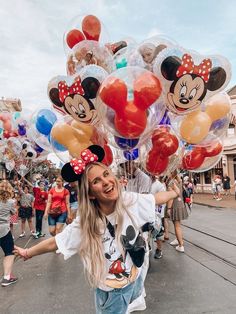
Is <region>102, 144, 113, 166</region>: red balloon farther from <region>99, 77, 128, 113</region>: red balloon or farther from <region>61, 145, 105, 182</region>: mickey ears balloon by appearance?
<region>61, 145, 105, 182</region>: mickey ears balloon

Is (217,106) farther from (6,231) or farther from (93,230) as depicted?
(6,231)

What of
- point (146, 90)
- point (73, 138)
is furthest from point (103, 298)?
point (73, 138)

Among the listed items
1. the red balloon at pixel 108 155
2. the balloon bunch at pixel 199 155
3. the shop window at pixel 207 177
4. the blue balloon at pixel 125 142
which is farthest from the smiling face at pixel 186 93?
the shop window at pixel 207 177

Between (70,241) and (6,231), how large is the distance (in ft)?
10.1

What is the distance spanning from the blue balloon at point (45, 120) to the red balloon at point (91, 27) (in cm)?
123

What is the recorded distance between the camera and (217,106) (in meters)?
3.51

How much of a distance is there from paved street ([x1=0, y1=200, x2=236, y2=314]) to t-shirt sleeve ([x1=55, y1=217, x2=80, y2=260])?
177 centimetres

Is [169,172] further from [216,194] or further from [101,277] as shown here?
[216,194]

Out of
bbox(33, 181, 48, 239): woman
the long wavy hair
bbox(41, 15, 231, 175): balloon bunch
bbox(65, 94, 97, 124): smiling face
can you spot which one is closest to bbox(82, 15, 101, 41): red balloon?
bbox(41, 15, 231, 175): balloon bunch

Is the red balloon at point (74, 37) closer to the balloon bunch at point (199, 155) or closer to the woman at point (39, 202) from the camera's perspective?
the balloon bunch at point (199, 155)

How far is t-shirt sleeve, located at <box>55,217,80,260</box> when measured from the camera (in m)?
2.21

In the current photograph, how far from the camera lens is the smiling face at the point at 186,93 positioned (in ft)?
9.87

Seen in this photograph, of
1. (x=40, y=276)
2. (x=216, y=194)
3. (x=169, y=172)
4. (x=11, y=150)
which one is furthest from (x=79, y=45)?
(x=216, y=194)

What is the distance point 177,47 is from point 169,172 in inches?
50.0
